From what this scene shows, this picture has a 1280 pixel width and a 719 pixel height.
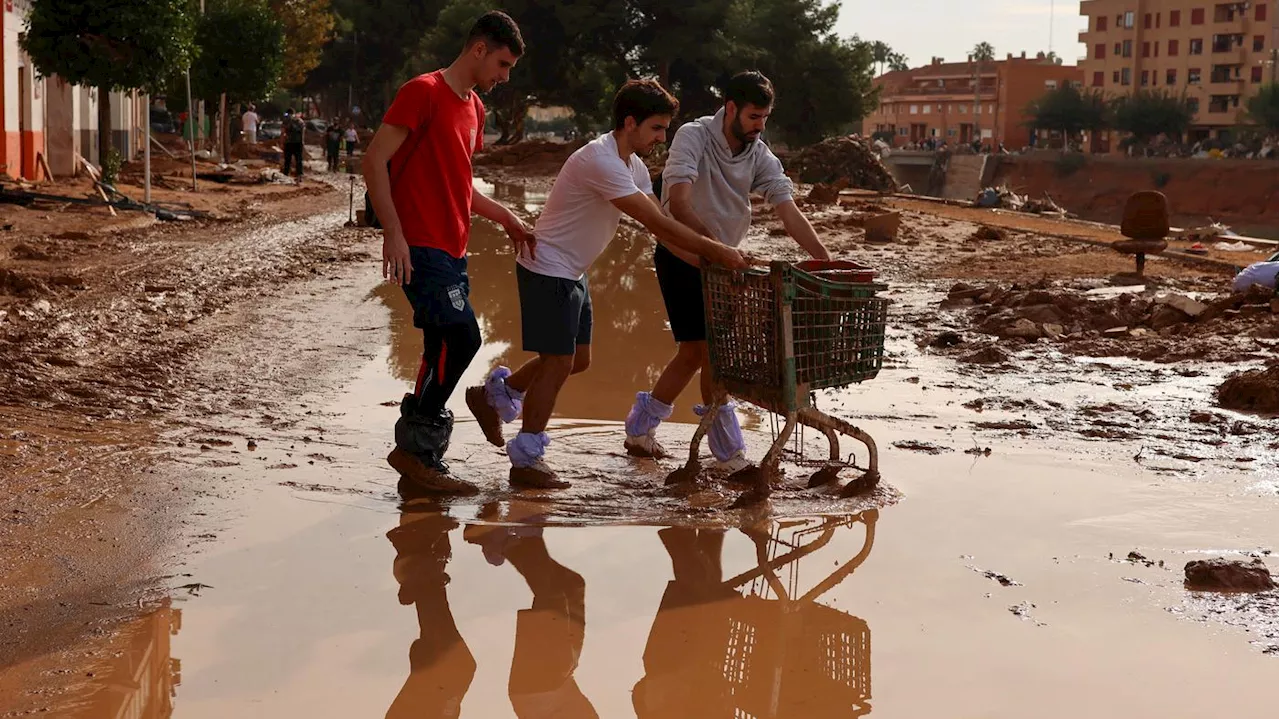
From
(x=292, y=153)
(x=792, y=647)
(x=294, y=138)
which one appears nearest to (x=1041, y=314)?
(x=792, y=647)

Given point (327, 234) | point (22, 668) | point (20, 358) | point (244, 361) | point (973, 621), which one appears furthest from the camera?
point (327, 234)

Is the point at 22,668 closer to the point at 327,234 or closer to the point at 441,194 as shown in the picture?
the point at 441,194

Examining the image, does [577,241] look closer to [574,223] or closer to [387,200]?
A: [574,223]

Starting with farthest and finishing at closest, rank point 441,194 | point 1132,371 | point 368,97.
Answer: point 368,97, point 1132,371, point 441,194

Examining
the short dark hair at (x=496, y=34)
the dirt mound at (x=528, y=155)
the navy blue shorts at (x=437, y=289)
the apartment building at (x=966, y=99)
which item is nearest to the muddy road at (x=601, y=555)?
the navy blue shorts at (x=437, y=289)

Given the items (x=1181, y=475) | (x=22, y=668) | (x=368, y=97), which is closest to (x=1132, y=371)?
(x=1181, y=475)

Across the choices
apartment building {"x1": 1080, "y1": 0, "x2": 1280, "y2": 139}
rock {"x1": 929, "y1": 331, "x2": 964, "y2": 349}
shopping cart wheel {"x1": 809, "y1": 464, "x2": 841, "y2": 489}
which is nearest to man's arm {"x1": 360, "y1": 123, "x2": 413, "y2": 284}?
shopping cart wheel {"x1": 809, "y1": 464, "x2": 841, "y2": 489}

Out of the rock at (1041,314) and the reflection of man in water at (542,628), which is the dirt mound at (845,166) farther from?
the reflection of man in water at (542,628)

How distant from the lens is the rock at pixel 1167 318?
10828 mm

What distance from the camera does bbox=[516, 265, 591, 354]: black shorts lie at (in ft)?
18.6

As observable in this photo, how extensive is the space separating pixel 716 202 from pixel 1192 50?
10160 cm

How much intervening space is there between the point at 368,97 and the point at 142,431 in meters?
72.4

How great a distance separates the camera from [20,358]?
24.9 ft

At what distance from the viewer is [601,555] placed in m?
4.91
